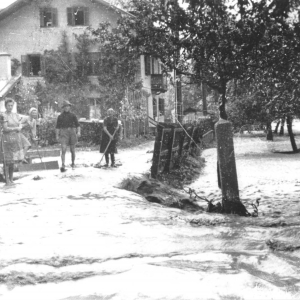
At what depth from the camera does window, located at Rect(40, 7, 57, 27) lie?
27.9 meters

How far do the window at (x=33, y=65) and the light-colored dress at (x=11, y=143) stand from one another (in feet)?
48.0

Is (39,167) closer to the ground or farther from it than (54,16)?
A: closer to the ground

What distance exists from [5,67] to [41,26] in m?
6.33

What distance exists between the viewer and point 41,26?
2786 cm

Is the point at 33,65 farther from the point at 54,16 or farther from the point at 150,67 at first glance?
the point at 150,67

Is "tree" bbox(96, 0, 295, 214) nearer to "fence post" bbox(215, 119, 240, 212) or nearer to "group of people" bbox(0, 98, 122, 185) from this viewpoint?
"fence post" bbox(215, 119, 240, 212)

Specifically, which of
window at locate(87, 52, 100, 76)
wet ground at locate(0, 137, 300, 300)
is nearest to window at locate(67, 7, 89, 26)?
window at locate(87, 52, 100, 76)

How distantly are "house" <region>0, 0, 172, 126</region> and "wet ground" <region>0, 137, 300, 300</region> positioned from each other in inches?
658

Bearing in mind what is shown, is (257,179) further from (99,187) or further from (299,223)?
(299,223)

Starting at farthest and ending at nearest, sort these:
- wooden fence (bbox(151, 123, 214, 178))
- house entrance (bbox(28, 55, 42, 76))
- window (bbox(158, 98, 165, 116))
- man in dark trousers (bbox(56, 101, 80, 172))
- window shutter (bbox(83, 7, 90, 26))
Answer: window (bbox(158, 98, 165, 116)), window shutter (bbox(83, 7, 90, 26)), house entrance (bbox(28, 55, 42, 76)), man in dark trousers (bbox(56, 101, 80, 172)), wooden fence (bbox(151, 123, 214, 178))

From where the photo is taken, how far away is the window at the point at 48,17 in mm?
27859

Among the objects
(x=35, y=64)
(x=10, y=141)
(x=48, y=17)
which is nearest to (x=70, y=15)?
(x=48, y=17)

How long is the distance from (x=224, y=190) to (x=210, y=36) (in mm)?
2436

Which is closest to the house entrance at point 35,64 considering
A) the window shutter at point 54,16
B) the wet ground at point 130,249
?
the window shutter at point 54,16
